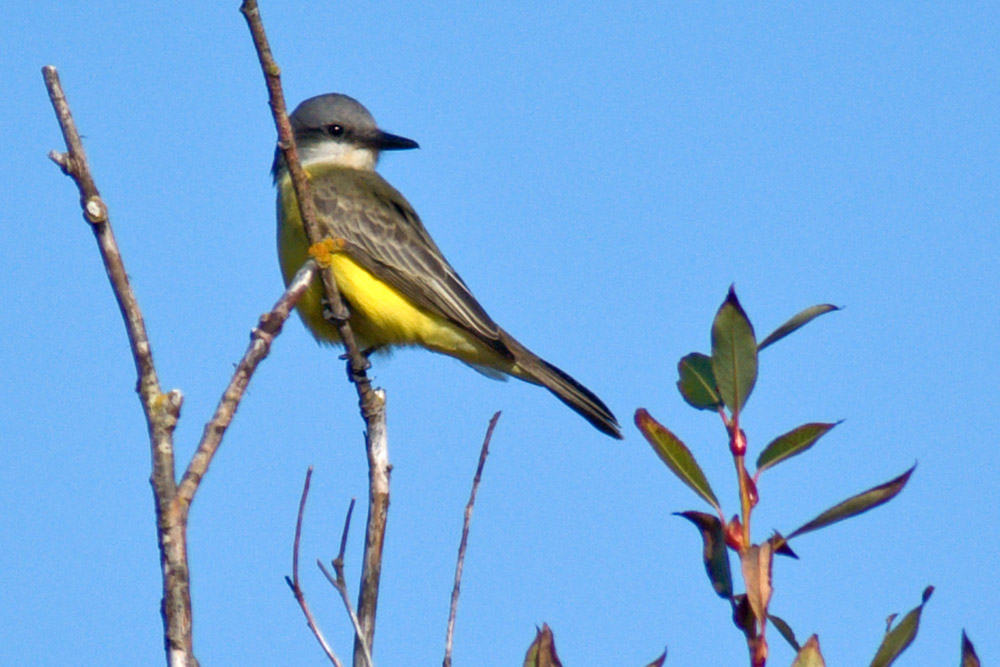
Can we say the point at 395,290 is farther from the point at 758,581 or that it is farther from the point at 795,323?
the point at 758,581

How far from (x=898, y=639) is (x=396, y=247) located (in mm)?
6047

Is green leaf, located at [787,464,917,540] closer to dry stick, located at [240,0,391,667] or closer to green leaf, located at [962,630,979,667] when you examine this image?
green leaf, located at [962,630,979,667]

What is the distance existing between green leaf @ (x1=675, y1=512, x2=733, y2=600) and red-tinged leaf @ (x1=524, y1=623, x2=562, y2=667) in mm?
301

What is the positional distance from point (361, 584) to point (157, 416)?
1280 mm

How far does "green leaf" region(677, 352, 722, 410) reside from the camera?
2.15 meters

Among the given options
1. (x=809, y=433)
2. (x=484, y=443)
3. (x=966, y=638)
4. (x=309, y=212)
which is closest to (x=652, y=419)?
(x=809, y=433)

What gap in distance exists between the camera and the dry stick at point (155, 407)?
2309 mm

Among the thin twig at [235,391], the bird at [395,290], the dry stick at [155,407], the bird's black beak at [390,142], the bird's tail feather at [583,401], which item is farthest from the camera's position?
the bird's black beak at [390,142]

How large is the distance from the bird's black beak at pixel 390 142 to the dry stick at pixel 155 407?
621 cm

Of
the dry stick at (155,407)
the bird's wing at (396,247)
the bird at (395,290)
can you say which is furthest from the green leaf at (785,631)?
the bird's wing at (396,247)

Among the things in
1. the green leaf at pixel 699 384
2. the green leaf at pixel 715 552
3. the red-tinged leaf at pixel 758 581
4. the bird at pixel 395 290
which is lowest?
the red-tinged leaf at pixel 758 581

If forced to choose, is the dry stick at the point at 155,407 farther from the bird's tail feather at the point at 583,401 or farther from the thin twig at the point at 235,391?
the bird's tail feather at the point at 583,401

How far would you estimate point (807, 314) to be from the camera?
7.12 feet

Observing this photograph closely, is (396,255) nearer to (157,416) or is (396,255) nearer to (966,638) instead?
(157,416)
